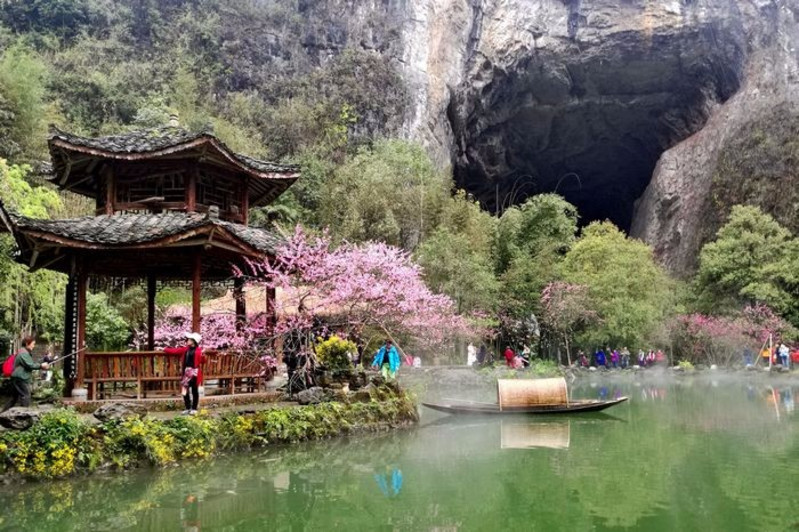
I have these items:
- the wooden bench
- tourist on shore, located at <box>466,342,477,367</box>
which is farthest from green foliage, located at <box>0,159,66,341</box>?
tourist on shore, located at <box>466,342,477,367</box>

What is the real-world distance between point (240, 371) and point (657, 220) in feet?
110

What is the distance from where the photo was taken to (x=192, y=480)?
9250mm

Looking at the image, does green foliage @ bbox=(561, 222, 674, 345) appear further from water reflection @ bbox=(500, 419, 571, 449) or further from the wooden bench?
the wooden bench

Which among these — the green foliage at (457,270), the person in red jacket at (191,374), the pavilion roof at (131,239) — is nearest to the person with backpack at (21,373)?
the pavilion roof at (131,239)

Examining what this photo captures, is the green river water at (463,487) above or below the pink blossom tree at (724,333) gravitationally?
below

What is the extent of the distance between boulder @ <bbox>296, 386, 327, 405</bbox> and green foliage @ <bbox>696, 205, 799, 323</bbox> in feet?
78.3

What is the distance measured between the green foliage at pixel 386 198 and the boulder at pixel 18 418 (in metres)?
19.5

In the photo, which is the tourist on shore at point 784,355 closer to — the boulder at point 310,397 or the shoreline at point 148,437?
the shoreline at point 148,437

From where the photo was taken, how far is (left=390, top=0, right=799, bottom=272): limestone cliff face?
3678 centimetres

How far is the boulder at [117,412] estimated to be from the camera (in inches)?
401

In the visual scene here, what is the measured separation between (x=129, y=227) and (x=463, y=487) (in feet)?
25.4

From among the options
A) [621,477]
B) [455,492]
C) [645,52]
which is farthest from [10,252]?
[645,52]

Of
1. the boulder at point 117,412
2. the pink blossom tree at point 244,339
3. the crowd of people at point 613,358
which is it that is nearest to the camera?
the boulder at point 117,412

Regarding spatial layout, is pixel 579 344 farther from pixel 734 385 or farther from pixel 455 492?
pixel 455 492
